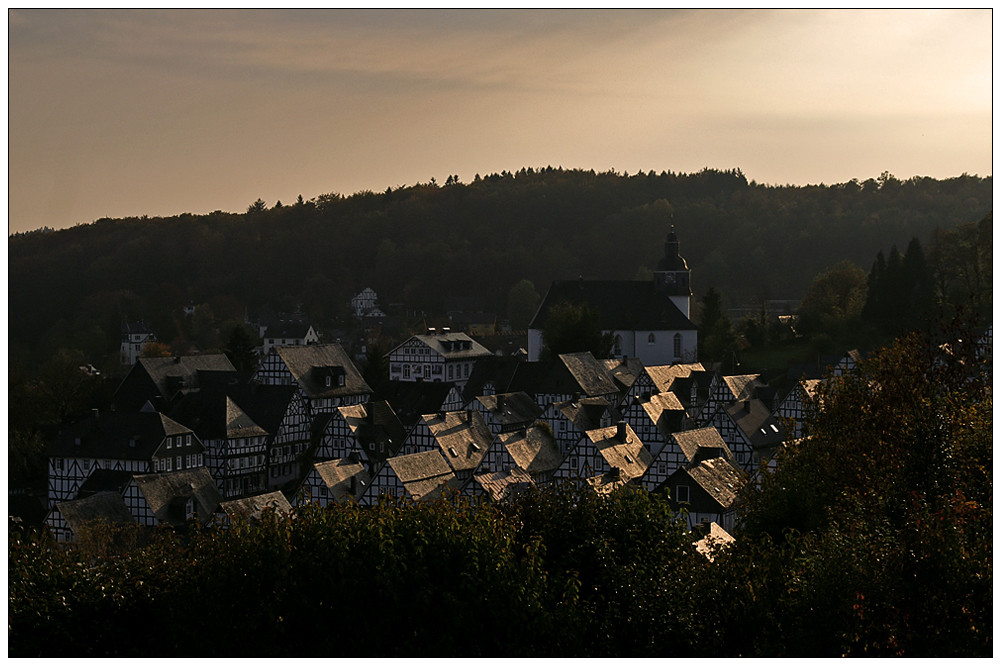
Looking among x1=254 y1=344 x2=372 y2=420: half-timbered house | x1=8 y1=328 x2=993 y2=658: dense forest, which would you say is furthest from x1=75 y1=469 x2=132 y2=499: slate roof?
x1=8 y1=328 x2=993 y2=658: dense forest

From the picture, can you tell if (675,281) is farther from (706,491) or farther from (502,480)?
(706,491)

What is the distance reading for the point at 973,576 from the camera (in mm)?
14641

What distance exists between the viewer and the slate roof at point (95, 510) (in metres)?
35.6

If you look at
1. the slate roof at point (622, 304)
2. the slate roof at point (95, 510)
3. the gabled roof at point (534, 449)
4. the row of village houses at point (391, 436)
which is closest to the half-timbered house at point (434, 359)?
the slate roof at point (622, 304)

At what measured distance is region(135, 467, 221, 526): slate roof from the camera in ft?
124

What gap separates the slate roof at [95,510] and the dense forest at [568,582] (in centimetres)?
1715

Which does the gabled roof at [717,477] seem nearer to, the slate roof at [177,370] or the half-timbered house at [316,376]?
the half-timbered house at [316,376]

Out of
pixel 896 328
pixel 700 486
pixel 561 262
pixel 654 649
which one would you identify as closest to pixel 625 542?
pixel 654 649

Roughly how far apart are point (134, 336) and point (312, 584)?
85.5 metres

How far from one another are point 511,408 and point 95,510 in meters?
18.6

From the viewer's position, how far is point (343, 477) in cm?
3941

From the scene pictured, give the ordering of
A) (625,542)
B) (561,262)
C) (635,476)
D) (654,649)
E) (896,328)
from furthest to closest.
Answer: (561,262), (896,328), (635,476), (625,542), (654,649)

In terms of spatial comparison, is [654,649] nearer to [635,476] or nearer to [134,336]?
[635,476]

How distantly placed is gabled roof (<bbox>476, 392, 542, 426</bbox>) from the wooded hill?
52939 mm
